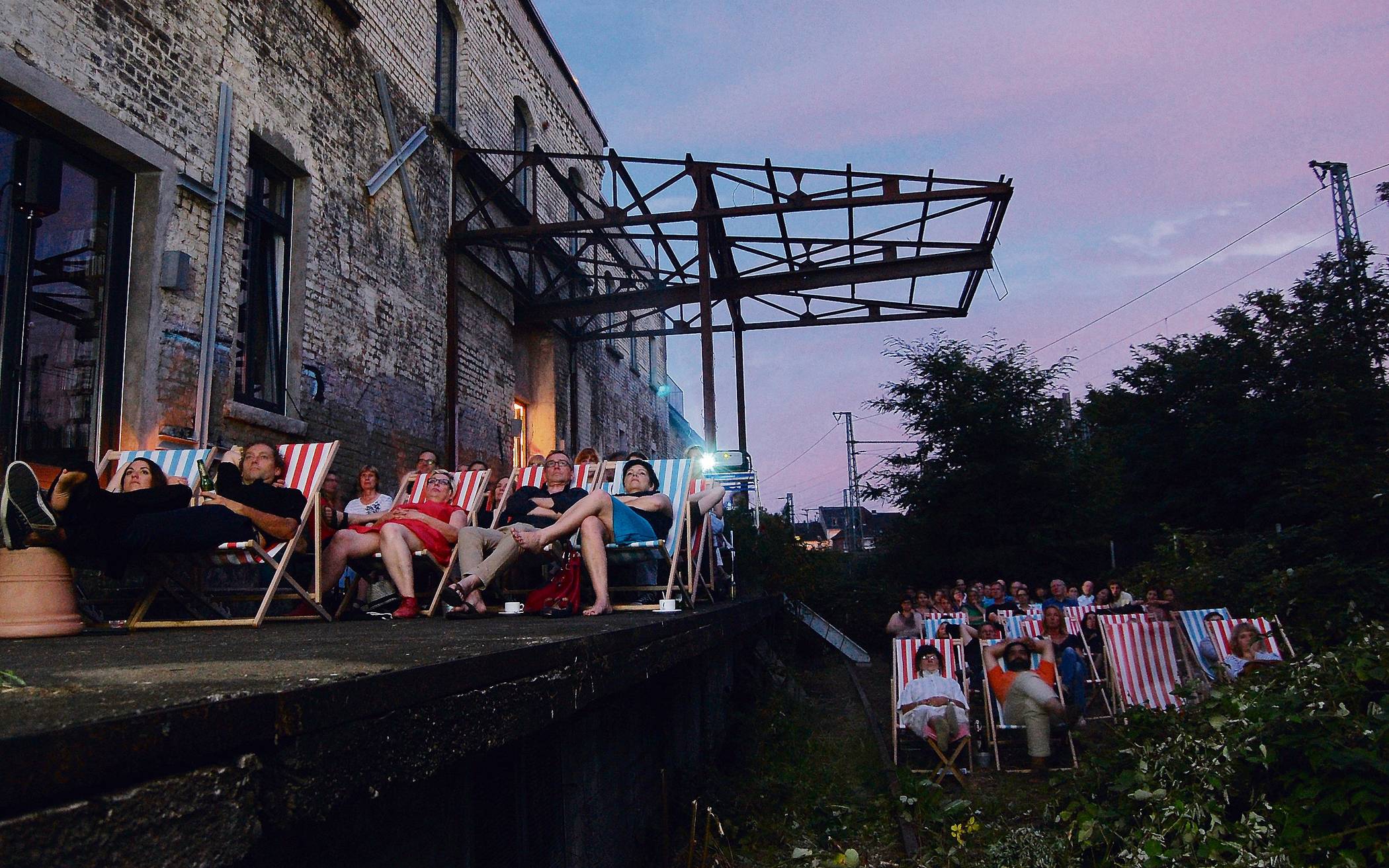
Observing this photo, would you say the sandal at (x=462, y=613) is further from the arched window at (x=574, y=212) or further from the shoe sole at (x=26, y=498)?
the arched window at (x=574, y=212)

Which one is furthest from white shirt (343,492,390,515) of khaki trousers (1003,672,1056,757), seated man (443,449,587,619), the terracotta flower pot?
khaki trousers (1003,672,1056,757)

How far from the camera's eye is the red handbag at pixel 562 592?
5.17 metres

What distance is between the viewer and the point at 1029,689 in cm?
671

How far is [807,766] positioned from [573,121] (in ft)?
45.0

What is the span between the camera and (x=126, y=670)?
2.09 m

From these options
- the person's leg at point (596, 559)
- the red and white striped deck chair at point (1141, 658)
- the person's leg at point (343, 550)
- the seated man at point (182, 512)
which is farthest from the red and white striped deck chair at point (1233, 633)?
the seated man at point (182, 512)

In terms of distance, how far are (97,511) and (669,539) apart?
128 inches

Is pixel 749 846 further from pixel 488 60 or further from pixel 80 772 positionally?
pixel 488 60

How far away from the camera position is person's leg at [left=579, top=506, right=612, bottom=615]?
4.96 meters

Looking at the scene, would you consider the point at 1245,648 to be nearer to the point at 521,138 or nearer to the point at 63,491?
the point at 63,491

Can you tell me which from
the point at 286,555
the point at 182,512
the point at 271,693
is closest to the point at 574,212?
the point at 286,555

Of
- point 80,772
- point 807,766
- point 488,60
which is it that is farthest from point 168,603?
point 488,60

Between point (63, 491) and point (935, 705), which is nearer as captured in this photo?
point (63, 491)

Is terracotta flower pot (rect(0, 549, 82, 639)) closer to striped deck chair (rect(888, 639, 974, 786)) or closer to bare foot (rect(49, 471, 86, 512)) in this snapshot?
bare foot (rect(49, 471, 86, 512))
